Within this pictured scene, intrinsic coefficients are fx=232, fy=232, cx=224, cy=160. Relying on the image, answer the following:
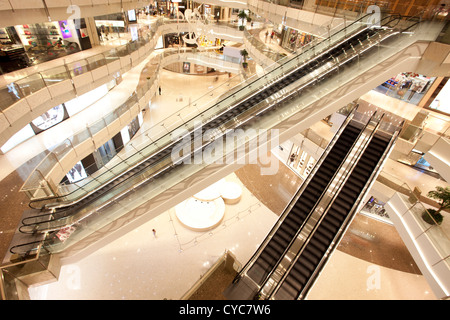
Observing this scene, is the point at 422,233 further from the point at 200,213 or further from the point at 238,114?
the point at 200,213

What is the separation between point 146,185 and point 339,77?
22.0ft

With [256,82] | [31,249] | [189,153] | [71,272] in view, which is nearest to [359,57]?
[256,82]

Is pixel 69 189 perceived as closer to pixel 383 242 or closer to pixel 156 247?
pixel 156 247

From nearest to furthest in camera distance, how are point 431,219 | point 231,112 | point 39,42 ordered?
Answer: 1. point 431,219
2. point 231,112
3. point 39,42

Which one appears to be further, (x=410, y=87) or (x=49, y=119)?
(x=410, y=87)

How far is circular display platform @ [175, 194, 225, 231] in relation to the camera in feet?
31.5

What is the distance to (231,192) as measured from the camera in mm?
10820

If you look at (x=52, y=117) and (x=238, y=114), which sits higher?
(x=238, y=114)

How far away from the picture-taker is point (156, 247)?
8914mm

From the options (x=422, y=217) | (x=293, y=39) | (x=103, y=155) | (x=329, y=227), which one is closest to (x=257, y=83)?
(x=329, y=227)

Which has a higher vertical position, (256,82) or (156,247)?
(256,82)

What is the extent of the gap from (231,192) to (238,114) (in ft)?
13.7

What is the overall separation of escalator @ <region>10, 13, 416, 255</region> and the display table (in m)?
3.75

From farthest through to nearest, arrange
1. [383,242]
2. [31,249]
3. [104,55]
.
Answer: [383,242] → [104,55] → [31,249]
